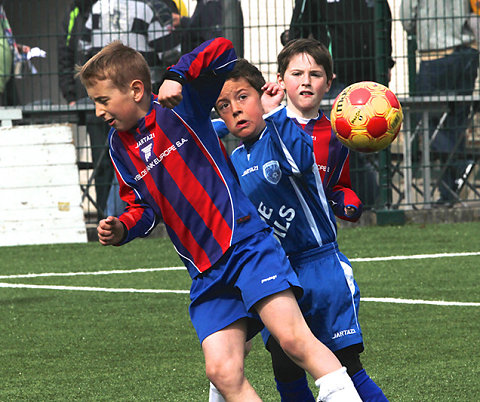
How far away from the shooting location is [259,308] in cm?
379

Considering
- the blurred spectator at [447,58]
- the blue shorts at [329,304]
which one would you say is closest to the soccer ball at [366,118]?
the blue shorts at [329,304]

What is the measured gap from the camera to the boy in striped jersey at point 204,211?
3748mm

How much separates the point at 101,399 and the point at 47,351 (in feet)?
3.85

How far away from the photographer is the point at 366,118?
182 inches

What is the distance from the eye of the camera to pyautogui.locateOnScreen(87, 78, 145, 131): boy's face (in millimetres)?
3990

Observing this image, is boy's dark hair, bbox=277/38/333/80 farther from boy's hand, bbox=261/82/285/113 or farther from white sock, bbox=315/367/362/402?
white sock, bbox=315/367/362/402

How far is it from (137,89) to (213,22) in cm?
726

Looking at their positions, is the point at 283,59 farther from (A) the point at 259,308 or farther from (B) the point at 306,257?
(A) the point at 259,308

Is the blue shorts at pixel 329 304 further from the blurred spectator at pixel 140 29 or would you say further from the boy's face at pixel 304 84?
the blurred spectator at pixel 140 29

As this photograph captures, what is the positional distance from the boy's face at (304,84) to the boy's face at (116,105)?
980 millimetres

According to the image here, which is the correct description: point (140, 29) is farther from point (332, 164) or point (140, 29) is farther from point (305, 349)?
point (305, 349)

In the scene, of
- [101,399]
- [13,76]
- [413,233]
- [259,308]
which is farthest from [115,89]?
[13,76]

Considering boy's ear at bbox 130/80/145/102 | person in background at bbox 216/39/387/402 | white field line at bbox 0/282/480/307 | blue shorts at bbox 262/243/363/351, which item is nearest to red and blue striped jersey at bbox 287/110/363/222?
person in background at bbox 216/39/387/402

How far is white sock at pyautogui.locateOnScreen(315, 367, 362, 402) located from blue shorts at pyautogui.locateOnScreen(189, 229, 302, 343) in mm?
354
